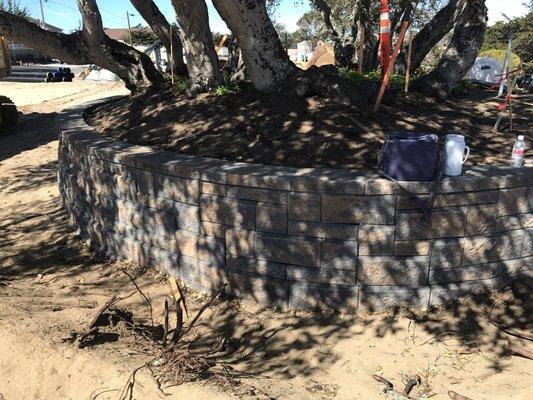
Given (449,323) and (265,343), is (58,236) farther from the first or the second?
(449,323)

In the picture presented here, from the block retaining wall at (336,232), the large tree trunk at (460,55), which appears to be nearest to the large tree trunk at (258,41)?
the block retaining wall at (336,232)

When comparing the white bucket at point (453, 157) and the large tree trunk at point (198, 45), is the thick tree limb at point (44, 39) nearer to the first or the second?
the large tree trunk at point (198, 45)

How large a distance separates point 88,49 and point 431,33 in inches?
216

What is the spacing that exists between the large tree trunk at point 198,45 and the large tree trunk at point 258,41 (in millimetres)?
741

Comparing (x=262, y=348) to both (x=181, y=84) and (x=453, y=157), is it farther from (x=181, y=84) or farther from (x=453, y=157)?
(x=181, y=84)

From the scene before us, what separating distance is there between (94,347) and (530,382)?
3114 mm

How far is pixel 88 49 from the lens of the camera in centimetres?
684

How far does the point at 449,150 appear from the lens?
367cm

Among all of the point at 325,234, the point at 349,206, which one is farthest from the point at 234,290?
the point at 349,206

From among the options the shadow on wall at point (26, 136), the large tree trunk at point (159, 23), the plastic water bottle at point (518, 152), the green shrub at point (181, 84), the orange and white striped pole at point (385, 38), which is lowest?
the shadow on wall at point (26, 136)

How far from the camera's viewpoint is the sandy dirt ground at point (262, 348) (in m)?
3.09

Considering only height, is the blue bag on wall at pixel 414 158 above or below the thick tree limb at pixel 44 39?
below

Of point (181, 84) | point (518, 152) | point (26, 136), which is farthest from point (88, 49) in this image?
point (518, 152)

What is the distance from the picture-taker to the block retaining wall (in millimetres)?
3582
